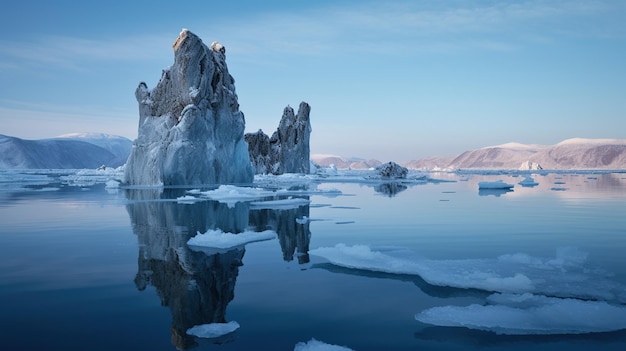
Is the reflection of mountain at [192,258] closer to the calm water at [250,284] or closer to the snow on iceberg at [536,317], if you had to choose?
the calm water at [250,284]

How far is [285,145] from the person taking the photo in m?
72.9

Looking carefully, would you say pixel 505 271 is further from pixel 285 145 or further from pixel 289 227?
pixel 285 145

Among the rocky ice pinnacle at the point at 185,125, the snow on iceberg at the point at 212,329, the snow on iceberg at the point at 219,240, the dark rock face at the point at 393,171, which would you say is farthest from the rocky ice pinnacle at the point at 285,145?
the snow on iceberg at the point at 212,329

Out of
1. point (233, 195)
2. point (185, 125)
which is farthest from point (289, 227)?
point (185, 125)

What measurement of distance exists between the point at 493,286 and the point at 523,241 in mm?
4892

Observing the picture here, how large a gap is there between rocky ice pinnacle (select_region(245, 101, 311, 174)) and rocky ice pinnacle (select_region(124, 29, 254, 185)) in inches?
1164

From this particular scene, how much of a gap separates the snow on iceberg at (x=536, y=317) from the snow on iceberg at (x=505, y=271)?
0.74 meters

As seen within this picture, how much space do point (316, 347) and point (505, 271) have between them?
4127mm

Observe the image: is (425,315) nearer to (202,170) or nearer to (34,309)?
(34,309)

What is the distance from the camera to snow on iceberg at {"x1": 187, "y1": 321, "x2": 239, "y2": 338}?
4.62 m

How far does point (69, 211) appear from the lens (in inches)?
689

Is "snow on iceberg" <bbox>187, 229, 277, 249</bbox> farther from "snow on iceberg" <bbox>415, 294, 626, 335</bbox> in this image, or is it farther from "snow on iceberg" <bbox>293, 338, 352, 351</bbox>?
"snow on iceberg" <bbox>293, 338, 352, 351</bbox>

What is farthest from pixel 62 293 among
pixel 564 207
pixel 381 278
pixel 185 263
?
pixel 564 207

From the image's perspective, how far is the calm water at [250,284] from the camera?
452 centimetres
